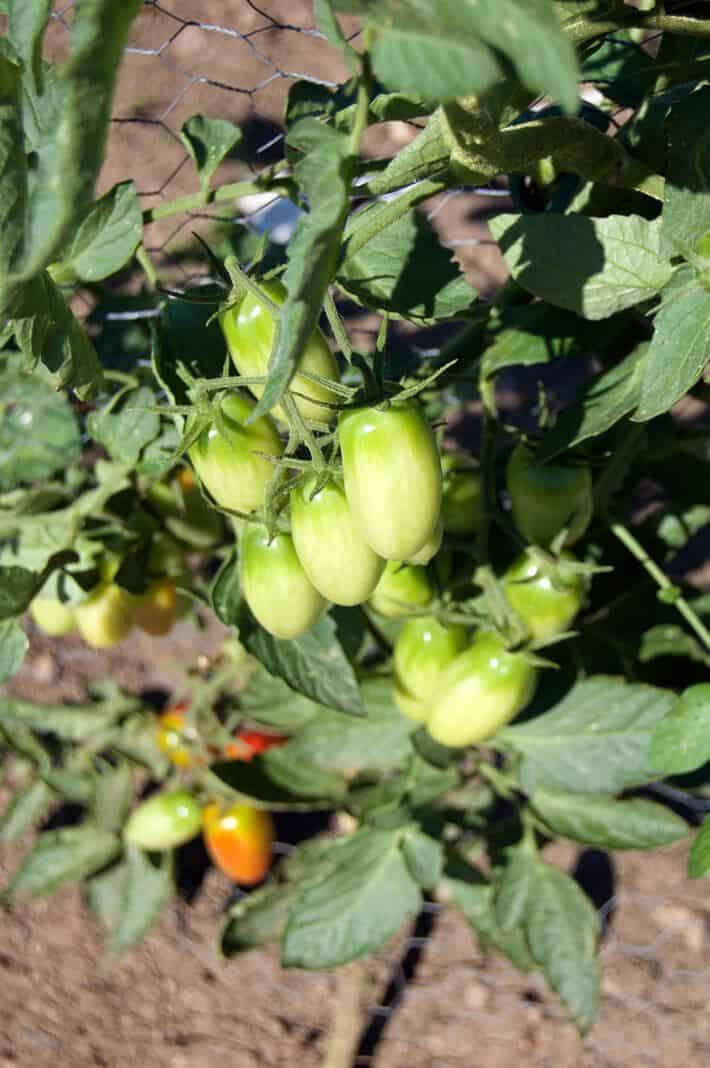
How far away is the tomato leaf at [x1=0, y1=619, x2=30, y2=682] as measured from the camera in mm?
768

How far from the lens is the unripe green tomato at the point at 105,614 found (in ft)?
3.40

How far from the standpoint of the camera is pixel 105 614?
41.8 inches

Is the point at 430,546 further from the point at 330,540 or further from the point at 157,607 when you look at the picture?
the point at 157,607

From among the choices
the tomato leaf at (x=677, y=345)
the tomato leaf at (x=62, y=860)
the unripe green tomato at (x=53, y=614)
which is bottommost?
the tomato leaf at (x=62, y=860)

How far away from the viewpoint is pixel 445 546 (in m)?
0.83

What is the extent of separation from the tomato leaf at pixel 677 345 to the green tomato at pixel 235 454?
23 centimetres

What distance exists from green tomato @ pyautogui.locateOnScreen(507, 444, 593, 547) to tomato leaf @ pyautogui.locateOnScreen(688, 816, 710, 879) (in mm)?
248

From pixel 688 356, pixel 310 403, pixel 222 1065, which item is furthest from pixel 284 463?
pixel 222 1065

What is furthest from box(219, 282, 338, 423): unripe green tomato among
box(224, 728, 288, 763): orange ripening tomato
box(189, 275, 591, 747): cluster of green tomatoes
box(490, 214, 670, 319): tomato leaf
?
box(224, 728, 288, 763): orange ripening tomato

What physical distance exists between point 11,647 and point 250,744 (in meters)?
0.61

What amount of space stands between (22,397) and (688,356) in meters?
0.57

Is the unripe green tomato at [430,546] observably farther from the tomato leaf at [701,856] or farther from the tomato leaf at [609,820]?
the tomato leaf at [609,820]

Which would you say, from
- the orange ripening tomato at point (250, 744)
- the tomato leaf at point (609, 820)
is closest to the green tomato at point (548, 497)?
the tomato leaf at point (609, 820)

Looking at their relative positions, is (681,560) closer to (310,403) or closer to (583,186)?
(583,186)
